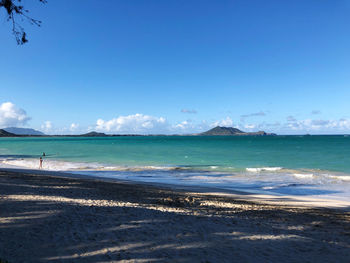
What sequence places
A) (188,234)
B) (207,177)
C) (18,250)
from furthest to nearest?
(207,177)
(188,234)
(18,250)

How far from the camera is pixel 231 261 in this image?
4.93m

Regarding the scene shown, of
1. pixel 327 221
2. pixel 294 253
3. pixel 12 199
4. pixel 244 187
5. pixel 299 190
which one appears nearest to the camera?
pixel 294 253

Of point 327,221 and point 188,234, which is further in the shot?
point 327,221

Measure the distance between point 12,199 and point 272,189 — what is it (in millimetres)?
15582

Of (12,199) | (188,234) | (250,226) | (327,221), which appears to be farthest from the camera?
(327,221)

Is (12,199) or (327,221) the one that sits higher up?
(12,199)

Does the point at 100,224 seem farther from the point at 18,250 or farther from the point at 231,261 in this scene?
the point at 231,261

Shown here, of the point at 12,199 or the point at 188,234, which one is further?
the point at 12,199

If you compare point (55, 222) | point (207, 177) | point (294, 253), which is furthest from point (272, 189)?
point (55, 222)

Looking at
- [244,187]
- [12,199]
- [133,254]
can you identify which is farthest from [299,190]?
[12,199]

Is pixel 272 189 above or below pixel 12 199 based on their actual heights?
below

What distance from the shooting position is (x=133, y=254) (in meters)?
4.88

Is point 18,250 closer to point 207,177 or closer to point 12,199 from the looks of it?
point 12,199

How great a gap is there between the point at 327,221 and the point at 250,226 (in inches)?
148
